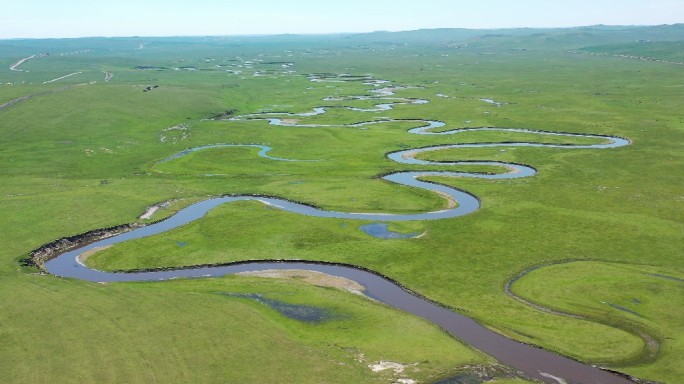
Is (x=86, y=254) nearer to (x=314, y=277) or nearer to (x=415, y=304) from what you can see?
(x=314, y=277)

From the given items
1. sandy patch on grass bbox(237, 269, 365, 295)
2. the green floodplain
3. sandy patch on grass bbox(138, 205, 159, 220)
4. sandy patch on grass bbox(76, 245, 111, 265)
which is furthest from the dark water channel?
sandy patch on grass bbox(138, 205, 159, 220)

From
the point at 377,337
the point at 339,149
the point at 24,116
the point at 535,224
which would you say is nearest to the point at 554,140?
the point at 339,149

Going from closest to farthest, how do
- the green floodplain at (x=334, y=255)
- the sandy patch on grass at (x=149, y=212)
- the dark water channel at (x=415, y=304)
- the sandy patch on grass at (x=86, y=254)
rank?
1. the dark water channel at (x=415, y=304)
2. the green floodplain at (x=334, y=255)
3. the sandy patch on grass at (x=86, y=254)
4. the sandy patch on grass at (x=149, y=212)

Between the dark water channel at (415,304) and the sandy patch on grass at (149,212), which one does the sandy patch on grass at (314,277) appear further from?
the sandy patch on grass at (149,212)

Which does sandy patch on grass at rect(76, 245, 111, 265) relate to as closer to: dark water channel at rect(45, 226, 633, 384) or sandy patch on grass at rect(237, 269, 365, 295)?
dark water channel at rect(45, 226, 633, 384)

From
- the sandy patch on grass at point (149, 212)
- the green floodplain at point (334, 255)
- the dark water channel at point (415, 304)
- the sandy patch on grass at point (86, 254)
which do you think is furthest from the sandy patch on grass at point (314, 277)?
the sandy patch on grass at point (149, 212)

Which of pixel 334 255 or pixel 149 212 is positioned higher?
pixel 149 212

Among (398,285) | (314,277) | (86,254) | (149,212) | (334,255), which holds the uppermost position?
(149,212)

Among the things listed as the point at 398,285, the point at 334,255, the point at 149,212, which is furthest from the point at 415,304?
the point at 149,212
